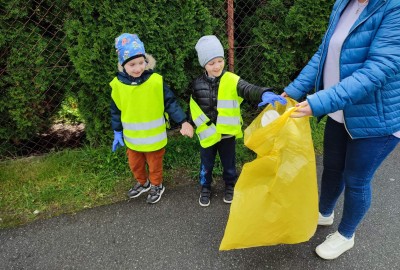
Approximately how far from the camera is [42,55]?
11.2ft

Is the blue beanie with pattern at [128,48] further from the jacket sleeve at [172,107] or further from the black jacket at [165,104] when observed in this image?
the jacket sleeve at [172,107]

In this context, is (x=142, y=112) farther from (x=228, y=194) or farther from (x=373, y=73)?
(x=373, y=73)

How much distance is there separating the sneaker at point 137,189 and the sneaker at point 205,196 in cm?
54

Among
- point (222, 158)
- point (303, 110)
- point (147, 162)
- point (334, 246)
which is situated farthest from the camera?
point (147, 162)

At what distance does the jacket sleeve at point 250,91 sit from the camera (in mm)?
2289

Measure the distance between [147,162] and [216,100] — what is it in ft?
2.99

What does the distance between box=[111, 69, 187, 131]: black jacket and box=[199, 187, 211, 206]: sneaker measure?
0.73 m

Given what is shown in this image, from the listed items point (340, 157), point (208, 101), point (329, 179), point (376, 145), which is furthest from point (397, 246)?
point (208, 101)

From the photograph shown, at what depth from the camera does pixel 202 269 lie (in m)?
2.43

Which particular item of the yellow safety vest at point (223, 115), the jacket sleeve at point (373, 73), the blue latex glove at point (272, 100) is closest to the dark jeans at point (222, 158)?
the yellow safety vest at point (223, 115)

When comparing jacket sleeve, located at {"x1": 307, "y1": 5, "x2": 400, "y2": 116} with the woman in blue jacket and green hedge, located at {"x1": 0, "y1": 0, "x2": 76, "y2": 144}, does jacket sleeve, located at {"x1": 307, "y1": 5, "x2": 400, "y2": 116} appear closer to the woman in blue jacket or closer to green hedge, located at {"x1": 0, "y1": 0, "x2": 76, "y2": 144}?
the woman in blue jacket

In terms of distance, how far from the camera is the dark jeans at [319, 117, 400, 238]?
199 cm

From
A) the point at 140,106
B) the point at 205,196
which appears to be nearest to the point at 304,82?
the point at 140,106

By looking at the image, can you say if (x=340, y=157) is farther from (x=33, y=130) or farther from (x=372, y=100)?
(x=33, y=130)
